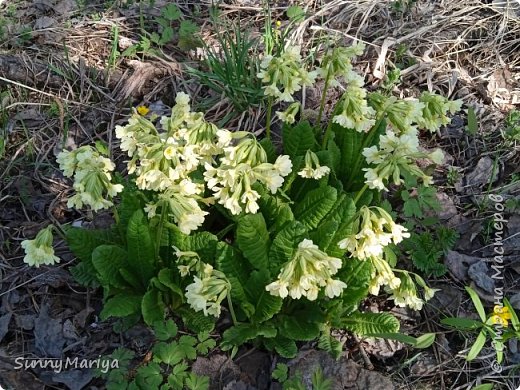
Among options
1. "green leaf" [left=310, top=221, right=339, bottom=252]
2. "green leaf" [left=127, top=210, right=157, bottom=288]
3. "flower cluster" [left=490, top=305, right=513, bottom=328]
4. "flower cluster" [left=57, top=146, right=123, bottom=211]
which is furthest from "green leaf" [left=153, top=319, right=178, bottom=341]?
"flower cluster" [left=490, top=305, right=513, bottom=328]

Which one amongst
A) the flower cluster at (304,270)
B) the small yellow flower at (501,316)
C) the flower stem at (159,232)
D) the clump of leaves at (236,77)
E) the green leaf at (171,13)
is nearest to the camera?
the flower cluster at (304,270)

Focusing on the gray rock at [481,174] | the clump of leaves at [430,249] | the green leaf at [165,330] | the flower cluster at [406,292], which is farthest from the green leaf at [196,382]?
the gray rock at [481,174]

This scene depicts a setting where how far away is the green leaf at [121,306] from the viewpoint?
2.71m

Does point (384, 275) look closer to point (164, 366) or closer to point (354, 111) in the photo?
point (354, 111)

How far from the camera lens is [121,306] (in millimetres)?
2734

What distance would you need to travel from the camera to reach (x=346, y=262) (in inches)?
108

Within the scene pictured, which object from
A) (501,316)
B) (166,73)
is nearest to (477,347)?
(501,316)

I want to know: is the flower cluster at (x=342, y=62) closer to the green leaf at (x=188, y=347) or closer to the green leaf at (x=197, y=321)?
the green leaf at (x=197, y=321)

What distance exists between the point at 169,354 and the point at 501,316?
1.46 meters

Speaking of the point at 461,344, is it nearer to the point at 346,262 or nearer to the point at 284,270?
the point at 346,262

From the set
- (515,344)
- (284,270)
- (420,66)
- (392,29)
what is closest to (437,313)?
(515,344)

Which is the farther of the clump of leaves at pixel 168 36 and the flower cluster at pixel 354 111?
the clump of leaves at pixel 168 36

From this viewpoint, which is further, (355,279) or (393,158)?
(355,279)

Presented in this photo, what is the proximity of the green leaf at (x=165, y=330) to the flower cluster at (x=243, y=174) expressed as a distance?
63 centimetres
